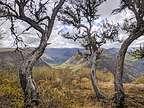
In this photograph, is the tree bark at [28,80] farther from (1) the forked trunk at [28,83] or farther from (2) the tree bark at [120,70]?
(2) the tree bark at [120,70]

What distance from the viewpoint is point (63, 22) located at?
30.5m

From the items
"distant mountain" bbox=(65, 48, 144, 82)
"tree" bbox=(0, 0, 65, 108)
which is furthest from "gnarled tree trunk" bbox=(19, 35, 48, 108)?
"distant mountain" bbox=(65, 48, 144, 82)

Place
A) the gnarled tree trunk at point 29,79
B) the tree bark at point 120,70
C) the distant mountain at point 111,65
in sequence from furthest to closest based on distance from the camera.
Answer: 1. the distant mountain at point 111,65
2. the tree bark at point 120,70
3. the gnarled tree trunk at point 29,79

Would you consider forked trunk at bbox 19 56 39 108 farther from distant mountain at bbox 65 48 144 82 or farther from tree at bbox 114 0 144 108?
distant mountain at bbox 65 48 144 82

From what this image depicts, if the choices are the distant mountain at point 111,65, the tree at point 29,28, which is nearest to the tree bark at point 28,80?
the tree at point 29,28

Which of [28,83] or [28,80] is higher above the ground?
[28,80]

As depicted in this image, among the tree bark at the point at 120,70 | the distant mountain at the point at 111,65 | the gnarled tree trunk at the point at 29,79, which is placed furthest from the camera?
the distant mountain at the point at 111,65

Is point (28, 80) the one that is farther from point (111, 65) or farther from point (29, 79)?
point (111, 65)

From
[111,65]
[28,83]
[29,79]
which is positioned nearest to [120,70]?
[29,79]

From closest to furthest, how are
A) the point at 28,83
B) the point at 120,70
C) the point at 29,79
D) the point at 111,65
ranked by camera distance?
the point at 28,83 < the point at 29,79 < the point at 120,70 < the point at 111,65

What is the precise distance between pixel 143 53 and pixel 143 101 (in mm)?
3603

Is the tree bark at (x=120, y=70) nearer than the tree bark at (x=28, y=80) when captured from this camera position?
No

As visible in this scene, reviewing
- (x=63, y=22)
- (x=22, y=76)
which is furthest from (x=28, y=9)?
(x=63, y=22)

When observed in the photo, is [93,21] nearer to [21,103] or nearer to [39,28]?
[39,28]
